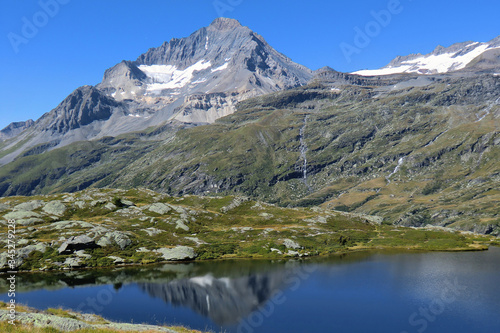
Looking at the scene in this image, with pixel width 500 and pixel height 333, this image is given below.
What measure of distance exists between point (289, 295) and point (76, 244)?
67411mm

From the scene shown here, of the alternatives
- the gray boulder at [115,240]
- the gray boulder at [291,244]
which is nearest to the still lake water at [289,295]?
the gray boulder at [115,240]

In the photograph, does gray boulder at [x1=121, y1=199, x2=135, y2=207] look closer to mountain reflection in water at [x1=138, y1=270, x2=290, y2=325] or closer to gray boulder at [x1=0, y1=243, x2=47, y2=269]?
gray boulder at [x1=0, y1=243, x2=47, y2=269]

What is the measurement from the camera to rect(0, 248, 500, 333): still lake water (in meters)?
58.0

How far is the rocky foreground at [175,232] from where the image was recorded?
341 ft

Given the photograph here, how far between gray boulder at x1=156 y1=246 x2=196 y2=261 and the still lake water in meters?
6.00

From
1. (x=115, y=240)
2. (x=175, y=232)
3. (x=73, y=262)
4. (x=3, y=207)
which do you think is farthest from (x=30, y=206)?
(x=175, y=232)

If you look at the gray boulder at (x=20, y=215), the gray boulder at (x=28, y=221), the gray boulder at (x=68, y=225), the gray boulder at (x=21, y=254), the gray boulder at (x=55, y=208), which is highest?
the gray boulder at (x=55, y=208)

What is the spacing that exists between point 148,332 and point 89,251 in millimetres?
82710

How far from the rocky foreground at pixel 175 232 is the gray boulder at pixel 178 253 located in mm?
308

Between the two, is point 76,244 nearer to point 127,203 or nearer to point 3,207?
point 127,203

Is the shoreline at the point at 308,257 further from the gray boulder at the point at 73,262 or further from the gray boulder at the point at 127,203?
the gray boulder at the point at 127,203

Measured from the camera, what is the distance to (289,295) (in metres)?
73.1

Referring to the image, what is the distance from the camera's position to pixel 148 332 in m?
32.2

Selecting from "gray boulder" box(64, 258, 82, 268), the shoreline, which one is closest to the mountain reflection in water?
the shoreline
